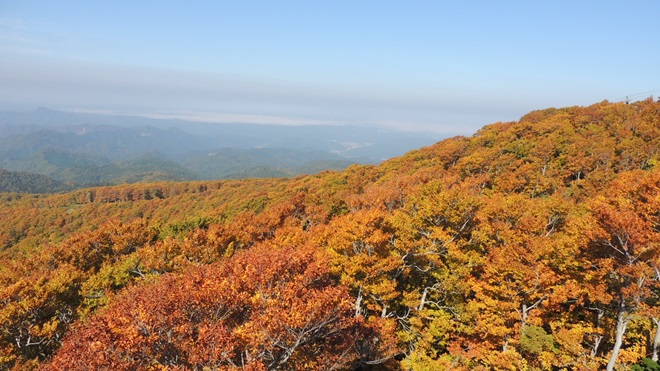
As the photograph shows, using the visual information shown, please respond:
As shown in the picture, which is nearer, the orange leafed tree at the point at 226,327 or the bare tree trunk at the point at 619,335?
the orange leafed tree at the point at 226,327

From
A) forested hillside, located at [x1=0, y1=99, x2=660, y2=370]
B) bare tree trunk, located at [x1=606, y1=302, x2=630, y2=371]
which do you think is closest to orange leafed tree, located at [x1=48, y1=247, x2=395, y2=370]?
forested hillside, located at [x1=0, y1=99, x2=660, y2=370]

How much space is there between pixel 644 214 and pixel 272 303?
75.9 ft

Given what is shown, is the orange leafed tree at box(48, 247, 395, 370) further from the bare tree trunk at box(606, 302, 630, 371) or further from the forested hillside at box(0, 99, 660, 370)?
the bare tree trunk at box(606, 302, 630, 371)

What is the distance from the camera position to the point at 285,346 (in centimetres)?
1548

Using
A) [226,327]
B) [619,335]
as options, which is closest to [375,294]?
[226,327]

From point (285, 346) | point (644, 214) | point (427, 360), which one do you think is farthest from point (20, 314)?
point (644, 214)

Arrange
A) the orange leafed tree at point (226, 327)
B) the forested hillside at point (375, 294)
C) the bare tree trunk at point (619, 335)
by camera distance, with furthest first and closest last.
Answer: the bare tree trunk at point (619, 335) → the forested hillside at point (375, 294) → the orange leafed tree at point (226, 327)

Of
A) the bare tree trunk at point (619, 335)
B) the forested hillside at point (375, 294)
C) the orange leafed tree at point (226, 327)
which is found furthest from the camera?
the bare tree trunk at point (619, 335)

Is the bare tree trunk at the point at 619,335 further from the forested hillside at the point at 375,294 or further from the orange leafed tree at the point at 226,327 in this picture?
the orange leafed tree at the point at 226,327

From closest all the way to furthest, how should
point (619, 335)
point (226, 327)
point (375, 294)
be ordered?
point (226, 327), point (619, 335), point (375, 294)

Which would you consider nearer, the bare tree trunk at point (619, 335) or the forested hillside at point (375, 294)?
the forested hillside at point (375, 294)

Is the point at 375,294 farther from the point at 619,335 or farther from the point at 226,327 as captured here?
the point at 619,335

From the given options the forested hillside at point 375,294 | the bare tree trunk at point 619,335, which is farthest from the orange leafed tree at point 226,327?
the bare tree trunk at point 619,335

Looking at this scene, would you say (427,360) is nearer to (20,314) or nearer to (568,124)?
(20,314)
